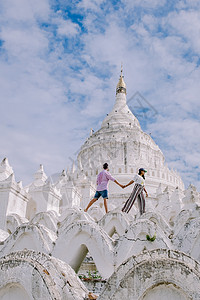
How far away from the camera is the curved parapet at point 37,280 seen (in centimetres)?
308

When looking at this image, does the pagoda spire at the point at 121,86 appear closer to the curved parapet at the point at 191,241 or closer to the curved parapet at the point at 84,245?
the curved parapet at the point at 84,245

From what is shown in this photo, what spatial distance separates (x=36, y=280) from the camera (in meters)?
3.12

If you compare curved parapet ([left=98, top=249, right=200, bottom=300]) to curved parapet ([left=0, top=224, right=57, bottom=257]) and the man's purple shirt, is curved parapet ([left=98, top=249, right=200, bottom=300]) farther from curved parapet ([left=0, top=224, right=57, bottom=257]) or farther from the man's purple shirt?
the man's purple shirt

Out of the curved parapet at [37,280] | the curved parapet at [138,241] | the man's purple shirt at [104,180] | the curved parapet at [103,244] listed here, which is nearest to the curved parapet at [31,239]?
the curved parapet at [103,244]

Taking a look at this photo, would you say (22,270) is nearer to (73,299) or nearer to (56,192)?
(73,299)

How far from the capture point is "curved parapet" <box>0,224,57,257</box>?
19.3 feet

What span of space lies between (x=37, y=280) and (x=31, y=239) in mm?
3098

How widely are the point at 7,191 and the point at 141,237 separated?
1154cm

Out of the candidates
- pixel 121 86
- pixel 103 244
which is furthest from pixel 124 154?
pixel 103 244

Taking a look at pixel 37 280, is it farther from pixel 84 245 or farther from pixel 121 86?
pixel 121 86

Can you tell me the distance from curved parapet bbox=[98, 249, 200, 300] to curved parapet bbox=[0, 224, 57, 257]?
313cm

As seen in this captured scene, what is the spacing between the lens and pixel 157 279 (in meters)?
2.81

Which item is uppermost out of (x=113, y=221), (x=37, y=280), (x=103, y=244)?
(x=113, y=221)

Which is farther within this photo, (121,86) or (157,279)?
(121,86)
